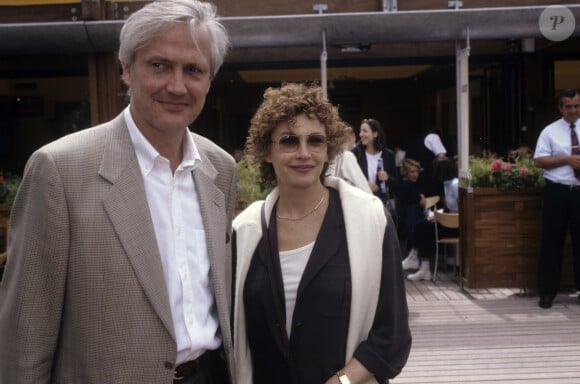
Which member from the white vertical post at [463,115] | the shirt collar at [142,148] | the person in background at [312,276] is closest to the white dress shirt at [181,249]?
the shirt collar at [142,148]

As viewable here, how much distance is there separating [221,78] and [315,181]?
10.0 meters

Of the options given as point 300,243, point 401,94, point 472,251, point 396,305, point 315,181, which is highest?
Answer: point 401,94

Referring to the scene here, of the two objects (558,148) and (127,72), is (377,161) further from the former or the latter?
(127,72)

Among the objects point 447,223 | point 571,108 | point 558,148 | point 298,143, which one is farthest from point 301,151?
point 447,223

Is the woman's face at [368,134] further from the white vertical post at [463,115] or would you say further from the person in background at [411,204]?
the person in background at [411,204]

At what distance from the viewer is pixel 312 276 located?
2.26 meters

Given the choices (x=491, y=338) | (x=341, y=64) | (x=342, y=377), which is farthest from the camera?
(x=341, y=64)

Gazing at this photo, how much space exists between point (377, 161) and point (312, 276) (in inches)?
197

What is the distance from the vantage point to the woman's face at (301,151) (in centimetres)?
241

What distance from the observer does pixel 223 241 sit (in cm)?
210

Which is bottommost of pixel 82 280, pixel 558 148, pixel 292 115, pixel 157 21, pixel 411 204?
pixel 411 204

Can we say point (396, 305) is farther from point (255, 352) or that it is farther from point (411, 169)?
point (411, 169)

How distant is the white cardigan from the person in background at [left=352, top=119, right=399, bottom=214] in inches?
183

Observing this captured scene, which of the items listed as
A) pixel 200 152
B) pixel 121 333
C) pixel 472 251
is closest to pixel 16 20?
pixel 472 251
